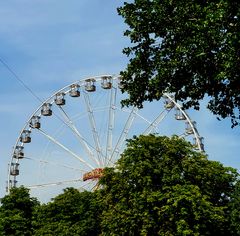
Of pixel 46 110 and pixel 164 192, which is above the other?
pixel 46 110

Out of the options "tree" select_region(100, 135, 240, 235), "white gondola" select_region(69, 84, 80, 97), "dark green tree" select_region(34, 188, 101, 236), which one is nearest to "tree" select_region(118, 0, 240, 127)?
"tree" select_region(100, 135, 240, 235)

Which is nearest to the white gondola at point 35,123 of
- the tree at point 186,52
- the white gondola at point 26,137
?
the white gondola at point 26,137

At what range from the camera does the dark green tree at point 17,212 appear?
6581cm

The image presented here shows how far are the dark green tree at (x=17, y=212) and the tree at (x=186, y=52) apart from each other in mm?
42142

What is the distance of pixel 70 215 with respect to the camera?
65.9 m

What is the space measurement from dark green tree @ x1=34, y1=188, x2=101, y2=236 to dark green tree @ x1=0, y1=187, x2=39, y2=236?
4.59ft

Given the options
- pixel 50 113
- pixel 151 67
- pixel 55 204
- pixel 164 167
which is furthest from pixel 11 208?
pixel 151 67

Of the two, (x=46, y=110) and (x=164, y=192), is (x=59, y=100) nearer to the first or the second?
(x=46, y=110)

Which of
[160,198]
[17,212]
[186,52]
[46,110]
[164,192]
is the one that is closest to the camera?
[186,52]

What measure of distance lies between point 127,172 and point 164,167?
3.74 meters

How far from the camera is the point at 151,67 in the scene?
84.8 feet

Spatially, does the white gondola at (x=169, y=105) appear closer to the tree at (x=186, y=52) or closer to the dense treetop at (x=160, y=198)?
the dense treetop at (x=160, y=198)

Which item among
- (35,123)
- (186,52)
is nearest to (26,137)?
(35,123)

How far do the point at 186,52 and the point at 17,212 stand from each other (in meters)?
48.2
